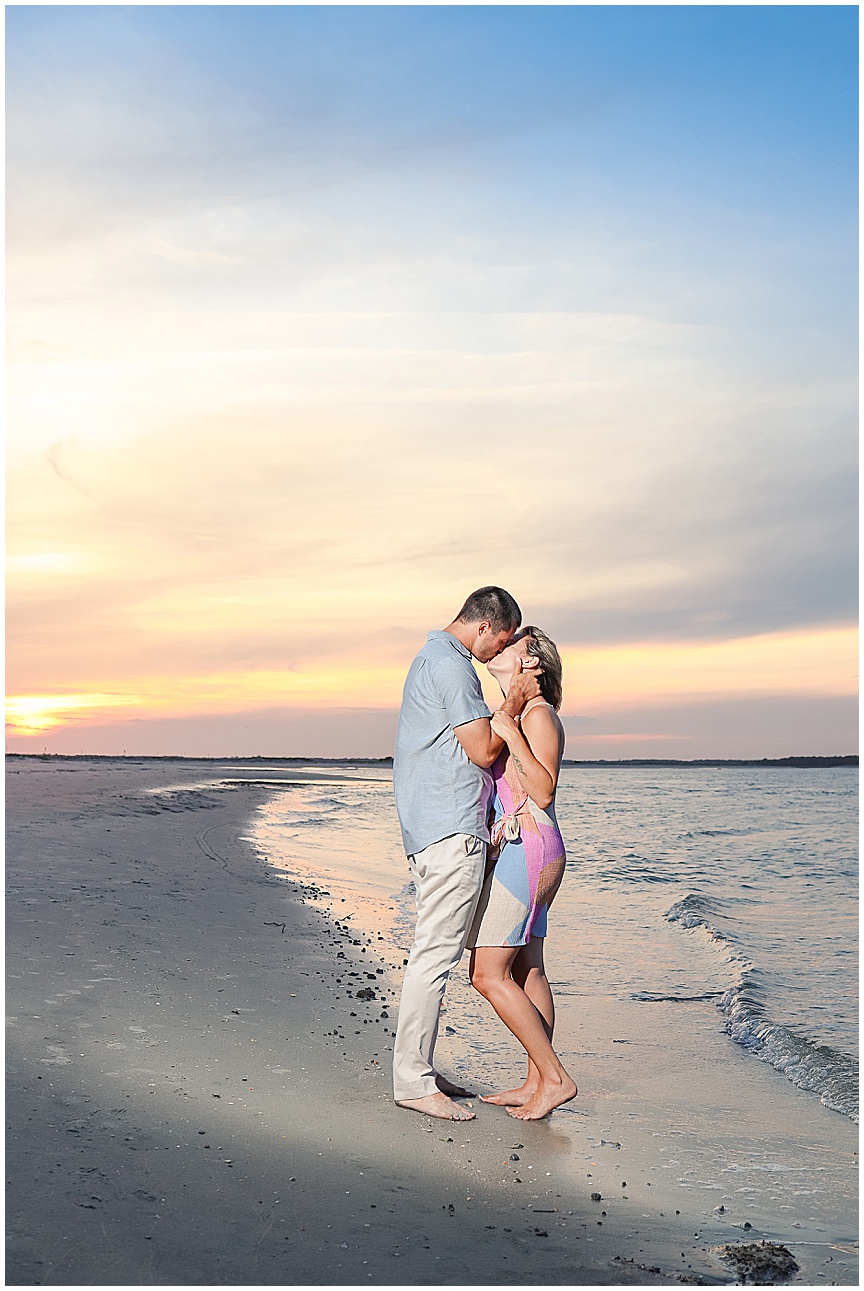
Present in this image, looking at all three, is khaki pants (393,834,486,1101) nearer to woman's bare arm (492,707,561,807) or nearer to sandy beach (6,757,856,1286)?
sandy beach (6,757,856,1286)

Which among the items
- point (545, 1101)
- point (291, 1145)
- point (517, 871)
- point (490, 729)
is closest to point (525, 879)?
point (517, 871)

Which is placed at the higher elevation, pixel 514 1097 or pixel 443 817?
pixel 443 817

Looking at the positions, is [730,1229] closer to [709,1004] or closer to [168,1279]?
[168,1279]

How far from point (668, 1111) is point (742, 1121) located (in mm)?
377

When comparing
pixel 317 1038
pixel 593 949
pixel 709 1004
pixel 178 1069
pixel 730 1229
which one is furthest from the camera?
pixel 593 949

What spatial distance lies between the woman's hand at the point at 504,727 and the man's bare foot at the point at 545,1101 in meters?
1.62

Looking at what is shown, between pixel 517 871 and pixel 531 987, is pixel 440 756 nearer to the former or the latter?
pixel 517 871

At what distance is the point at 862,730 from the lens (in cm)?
466

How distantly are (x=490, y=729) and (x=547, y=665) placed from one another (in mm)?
416

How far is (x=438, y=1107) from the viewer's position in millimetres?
4793

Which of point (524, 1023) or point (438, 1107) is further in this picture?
point (524, 1023)

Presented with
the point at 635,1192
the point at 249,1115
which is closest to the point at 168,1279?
the point at 249,1115

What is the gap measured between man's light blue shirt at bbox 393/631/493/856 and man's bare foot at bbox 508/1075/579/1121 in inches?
47.0

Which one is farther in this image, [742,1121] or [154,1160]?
[742,1121]
